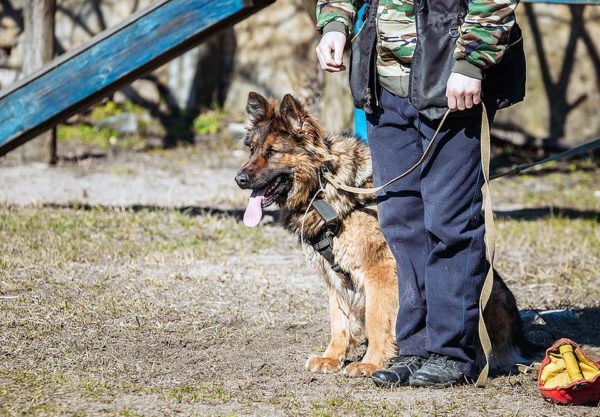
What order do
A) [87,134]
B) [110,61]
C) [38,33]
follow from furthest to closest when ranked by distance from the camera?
[87,134] → [38,33] → [110,61]

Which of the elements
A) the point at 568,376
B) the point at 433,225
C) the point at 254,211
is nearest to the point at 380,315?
the point at 433,225

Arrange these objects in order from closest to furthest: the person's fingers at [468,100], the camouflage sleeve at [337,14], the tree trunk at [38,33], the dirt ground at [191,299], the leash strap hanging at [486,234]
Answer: the person's fingers at [468,100] → the leash strap hanging at [486,234] → the dirt ground at [191,299] → the camouflage sleeve at [337,14] → the tree trunk at [38,33]

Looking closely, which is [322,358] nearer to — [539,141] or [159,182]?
[159,182]

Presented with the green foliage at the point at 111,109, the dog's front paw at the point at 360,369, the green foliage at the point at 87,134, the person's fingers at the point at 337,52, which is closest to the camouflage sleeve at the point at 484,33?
the person's fingers at the point at 337,52

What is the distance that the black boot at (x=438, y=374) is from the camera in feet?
13.0

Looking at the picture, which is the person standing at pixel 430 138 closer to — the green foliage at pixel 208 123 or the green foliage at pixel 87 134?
the green foliage at pixel 87 134

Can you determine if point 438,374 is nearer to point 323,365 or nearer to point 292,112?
point 323,365

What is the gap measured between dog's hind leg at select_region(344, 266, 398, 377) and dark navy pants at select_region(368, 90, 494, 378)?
17 centimetres

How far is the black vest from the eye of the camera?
358 cm

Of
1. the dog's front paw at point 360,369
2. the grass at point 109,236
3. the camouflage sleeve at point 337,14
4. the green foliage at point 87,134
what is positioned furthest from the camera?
the green foliage at point 87,134

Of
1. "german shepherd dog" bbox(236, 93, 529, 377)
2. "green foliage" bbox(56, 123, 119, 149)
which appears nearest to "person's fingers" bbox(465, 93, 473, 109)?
"german shepherd dog" bbox(236, 93, 529, 377)

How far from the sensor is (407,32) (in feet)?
12.3

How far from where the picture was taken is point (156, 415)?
3527 millimetres

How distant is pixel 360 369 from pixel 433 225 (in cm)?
91
